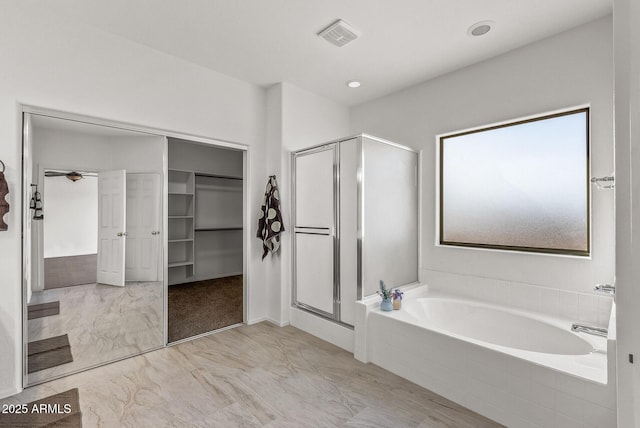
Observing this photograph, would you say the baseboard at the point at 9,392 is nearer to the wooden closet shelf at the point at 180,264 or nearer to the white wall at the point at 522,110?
the wooden closet shelf at the point at 180,264

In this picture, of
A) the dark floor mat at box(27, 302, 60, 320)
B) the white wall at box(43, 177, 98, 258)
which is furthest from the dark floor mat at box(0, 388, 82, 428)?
the white wall at box(43, 177, 98, 258)

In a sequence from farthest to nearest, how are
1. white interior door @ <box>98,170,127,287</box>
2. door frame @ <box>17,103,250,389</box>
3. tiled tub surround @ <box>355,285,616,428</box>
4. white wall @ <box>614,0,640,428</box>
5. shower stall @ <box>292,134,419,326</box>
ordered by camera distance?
shower stall @ <box>292,134,419,326</box>, white interior door @ <box>98,170,127,287</box>, door frame @ <box>17,103,250,389</box>, tiled tub surround @ <box>355,285,616,428</box>, white wall @ <box>614,0,640,428</box>

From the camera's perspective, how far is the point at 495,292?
108 inches

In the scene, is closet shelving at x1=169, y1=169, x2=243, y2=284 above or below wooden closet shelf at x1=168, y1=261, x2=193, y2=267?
above

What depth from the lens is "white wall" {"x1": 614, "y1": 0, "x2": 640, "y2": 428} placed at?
59 cm

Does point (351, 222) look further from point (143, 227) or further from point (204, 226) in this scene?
point (204, 226)

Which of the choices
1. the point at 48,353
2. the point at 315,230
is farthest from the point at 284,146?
the point at 48,353

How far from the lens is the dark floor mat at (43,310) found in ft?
6.98

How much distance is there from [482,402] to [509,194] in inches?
67.6

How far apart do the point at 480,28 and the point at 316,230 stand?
7.12 feet

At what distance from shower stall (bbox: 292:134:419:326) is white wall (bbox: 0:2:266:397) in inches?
38.7

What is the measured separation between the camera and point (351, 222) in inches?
109

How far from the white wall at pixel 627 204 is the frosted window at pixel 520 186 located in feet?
6.84

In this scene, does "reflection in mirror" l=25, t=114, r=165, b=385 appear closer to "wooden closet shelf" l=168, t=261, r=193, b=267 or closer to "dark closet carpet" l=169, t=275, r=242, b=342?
"dark closet carpet" l=169, t=275, r=242, b=342
